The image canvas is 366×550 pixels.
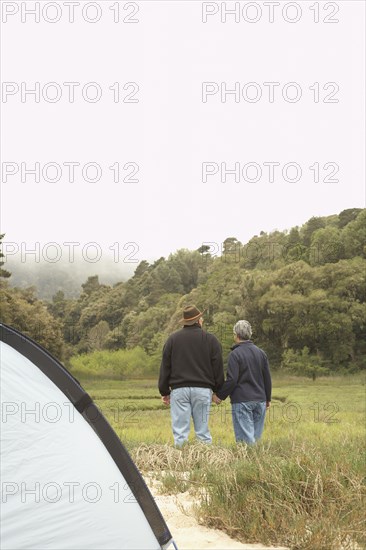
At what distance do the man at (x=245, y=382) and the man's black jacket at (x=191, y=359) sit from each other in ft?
0.54

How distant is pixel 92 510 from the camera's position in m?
3.77

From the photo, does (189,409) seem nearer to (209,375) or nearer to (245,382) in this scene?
(209,375)

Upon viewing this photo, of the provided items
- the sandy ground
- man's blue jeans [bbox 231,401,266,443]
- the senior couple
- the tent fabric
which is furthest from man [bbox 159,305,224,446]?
the tent fabric

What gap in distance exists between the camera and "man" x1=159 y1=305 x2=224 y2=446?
7.55m

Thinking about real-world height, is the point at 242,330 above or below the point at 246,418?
above

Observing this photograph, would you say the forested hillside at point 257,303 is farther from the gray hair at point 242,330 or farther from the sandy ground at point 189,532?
the sandy ground at point 189,532

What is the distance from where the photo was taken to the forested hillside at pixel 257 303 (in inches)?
2037

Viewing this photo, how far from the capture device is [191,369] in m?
7.56

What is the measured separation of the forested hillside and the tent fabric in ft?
136

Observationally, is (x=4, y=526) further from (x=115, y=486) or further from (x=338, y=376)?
(x=338, y=376)

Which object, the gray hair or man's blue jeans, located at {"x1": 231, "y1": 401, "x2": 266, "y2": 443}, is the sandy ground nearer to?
man's blue jeans, located at {"x1": 231, "y1": 401, "x2": 266, "y2": 443}

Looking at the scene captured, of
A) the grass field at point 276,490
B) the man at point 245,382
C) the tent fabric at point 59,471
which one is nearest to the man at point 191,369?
the man at point 245,382

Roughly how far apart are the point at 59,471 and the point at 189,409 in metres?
3.94

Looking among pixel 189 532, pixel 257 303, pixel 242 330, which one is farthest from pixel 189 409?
pixel 257 303
